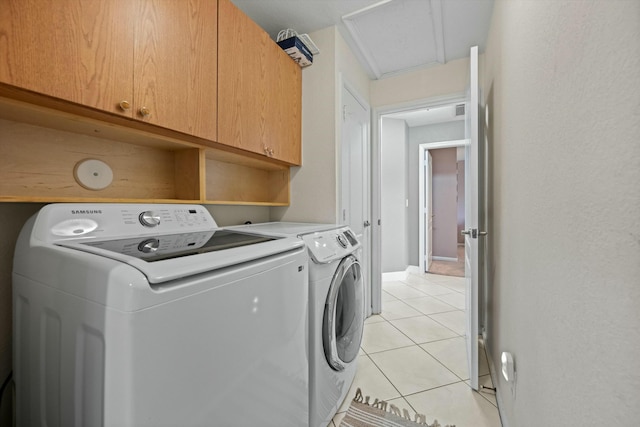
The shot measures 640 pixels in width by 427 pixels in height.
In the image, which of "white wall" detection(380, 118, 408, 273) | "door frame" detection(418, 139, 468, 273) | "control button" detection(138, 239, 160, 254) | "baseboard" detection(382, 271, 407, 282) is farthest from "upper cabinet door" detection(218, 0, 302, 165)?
"door frame" detection(418, 139, 468, 273)

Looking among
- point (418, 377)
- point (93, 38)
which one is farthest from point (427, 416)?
point (93, 38)

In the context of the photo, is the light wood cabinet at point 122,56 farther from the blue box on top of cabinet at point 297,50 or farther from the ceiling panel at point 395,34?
the ceiling panel at point 395,34

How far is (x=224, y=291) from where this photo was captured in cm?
68

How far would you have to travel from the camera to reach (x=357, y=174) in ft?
8.09

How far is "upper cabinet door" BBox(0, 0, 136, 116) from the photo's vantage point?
74 centimetres

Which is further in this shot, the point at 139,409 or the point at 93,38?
the point at 93,38

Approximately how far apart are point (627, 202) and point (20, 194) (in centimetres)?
170

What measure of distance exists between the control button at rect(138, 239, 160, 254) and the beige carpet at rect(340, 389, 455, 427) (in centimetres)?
125

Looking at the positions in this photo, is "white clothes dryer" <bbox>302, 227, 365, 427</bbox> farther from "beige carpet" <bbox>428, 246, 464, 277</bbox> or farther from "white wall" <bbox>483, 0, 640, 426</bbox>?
"beige carpet" <bbox>428, 246, 464, 277</bbox>

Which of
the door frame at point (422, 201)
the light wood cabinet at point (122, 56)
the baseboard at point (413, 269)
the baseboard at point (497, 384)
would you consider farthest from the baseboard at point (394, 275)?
the light wood cabinet at point (122, 56)

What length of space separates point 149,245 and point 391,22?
2.13 meters

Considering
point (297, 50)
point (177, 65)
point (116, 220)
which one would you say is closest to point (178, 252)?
point (116, 220)

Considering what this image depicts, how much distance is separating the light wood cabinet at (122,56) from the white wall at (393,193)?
3.16 metres

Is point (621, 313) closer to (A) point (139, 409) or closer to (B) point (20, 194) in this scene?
(A) point (139, 409)
